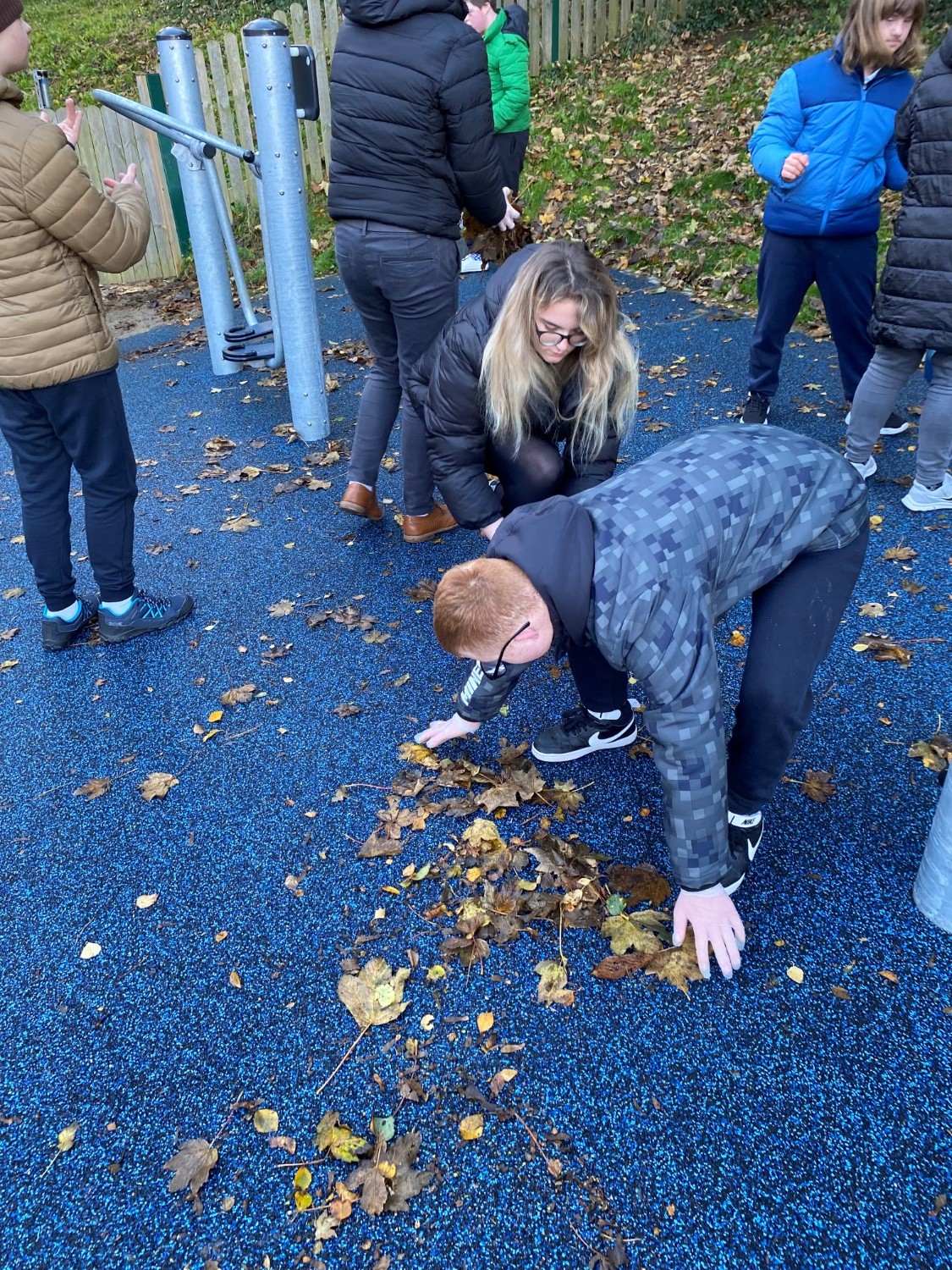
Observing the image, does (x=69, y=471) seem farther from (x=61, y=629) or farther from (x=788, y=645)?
(x=788, y=645)

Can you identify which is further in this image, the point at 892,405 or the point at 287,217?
the point at 287,217

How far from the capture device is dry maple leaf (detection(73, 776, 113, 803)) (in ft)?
9.76

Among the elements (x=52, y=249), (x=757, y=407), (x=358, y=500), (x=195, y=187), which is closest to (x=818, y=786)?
(x=358, y=500)

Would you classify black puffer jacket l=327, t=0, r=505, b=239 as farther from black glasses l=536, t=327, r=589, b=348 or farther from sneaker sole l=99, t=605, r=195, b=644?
sneaker sole l=99, t=605, r=195, b=644

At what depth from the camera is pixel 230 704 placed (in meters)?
3.35

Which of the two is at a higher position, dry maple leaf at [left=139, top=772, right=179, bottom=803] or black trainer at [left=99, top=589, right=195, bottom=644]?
black trainer at [left=99, top=589, right=195, bottom=644]

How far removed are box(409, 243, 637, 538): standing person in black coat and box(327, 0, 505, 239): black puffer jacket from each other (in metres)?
0.94

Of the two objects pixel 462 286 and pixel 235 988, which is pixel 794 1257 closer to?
pixel 235 988

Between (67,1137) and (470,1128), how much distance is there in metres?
0.93

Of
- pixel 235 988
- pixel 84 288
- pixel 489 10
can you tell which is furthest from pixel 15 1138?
pixel 489 10

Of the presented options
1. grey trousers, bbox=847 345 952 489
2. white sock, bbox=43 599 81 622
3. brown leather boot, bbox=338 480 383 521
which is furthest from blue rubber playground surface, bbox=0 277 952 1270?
brown leather boot, bbox=338 480 383 521

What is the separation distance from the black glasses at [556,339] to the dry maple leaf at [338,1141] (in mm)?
2090

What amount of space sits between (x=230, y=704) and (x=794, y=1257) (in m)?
2.46

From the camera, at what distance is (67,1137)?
6.56 feet
